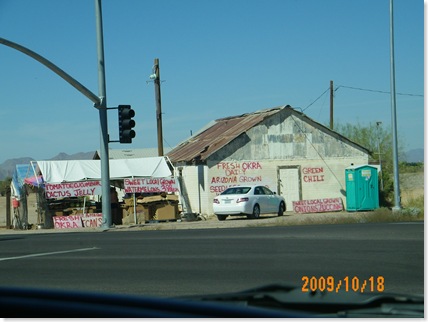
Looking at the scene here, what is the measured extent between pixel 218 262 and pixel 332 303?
25.8ft

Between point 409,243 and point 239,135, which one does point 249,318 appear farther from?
point 239,135

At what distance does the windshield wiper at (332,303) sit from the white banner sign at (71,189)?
24791 mm

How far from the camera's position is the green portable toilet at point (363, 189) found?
31.8m

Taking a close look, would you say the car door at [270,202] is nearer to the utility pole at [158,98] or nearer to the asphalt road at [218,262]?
the utility pole at [158,98]

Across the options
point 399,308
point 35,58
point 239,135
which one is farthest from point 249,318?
point 239,135

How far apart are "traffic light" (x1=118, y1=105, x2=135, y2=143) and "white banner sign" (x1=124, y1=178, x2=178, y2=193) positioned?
592cm

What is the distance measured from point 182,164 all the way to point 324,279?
24.6 meters

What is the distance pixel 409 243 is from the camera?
14.5m

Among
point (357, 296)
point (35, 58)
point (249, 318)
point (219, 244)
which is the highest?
point (35, 58)

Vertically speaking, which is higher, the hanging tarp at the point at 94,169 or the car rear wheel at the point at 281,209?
the hanging tarp at the point at 94,169

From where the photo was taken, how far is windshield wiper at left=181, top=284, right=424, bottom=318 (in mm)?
4289

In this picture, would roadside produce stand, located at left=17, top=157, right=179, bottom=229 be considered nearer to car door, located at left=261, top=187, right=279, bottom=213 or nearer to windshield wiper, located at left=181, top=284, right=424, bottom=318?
car door, located at left=261, top=187, right=279, bottom=213
